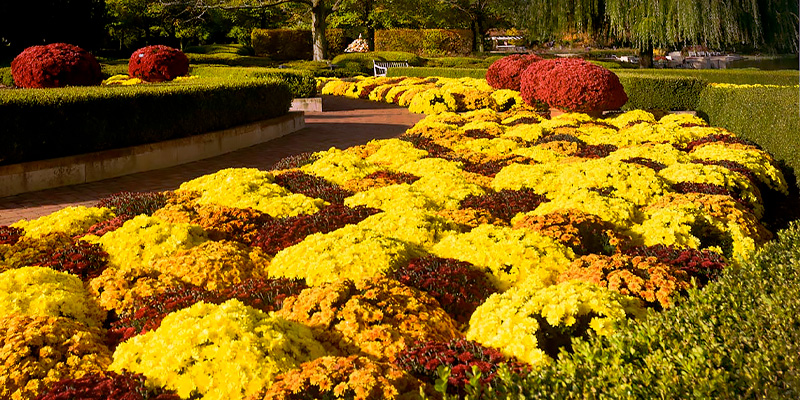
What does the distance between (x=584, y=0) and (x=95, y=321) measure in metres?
21.7

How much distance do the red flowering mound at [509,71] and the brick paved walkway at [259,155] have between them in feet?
9.80

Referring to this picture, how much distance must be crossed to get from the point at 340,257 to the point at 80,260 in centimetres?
237

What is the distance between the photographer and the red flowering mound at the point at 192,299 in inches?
177

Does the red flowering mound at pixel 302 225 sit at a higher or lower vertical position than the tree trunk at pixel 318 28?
lower

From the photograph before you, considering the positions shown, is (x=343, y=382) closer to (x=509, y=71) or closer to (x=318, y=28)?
(x=509, y=71)

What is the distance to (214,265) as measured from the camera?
18.0 ft

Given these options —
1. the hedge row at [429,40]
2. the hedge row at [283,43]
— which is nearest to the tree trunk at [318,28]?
the hedge row at [283,43]

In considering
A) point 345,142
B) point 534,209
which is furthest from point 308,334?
point 345,142

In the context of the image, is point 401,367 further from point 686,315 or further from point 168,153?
point 168,153

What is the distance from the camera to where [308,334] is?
163 inches

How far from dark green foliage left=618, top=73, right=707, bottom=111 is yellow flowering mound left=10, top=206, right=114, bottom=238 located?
548 inches

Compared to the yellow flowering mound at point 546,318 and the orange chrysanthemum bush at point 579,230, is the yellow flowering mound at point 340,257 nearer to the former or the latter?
the yellow flowering mound at point 546,318

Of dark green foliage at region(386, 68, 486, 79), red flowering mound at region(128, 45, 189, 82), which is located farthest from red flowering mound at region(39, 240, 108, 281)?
dark green foliage at region(386, 68, 486, 79)

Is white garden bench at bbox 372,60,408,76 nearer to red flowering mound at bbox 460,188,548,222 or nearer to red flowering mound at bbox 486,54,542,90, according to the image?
red flowering mound at bbox 486,54,542,90
